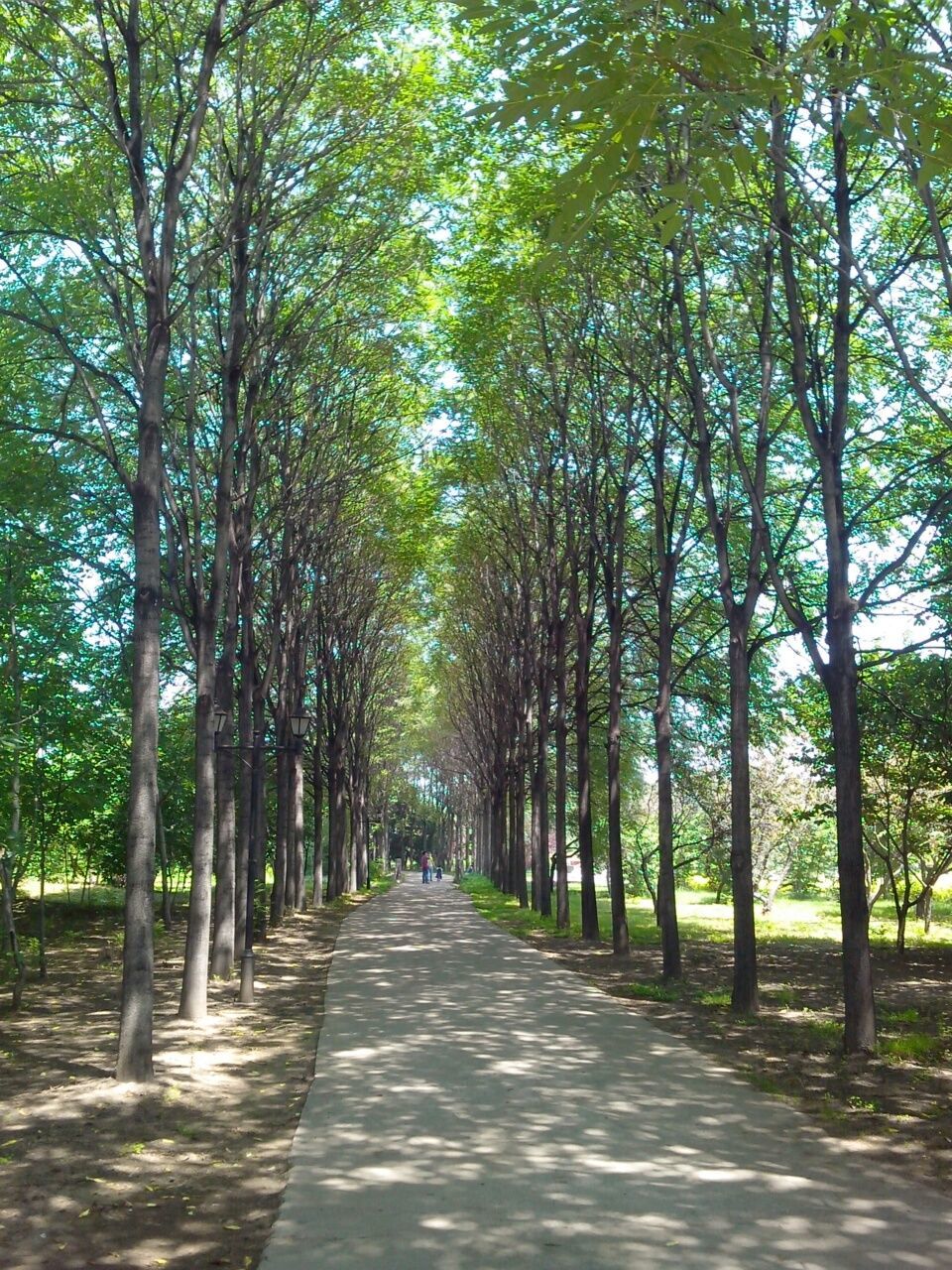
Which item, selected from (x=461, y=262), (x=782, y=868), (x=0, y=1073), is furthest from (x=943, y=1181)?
(x=782, y=868)

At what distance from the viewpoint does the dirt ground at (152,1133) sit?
5809mm

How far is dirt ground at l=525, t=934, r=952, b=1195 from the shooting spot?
8031 mm

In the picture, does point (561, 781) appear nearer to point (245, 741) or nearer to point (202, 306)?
point (245, 741)

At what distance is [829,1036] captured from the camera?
11883mm

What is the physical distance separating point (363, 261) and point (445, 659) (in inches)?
1771

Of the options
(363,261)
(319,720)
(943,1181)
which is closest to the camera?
(943,1181)

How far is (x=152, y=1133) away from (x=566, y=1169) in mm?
3005

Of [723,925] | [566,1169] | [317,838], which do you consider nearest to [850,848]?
[566,1169]

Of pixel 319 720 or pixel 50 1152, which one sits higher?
pixel 319 720

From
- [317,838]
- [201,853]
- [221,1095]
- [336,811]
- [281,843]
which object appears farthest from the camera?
[336,811]

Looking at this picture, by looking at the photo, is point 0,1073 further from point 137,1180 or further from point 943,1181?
point 943,1181

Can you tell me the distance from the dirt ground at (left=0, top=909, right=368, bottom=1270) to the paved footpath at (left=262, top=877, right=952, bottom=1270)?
12.4 inches

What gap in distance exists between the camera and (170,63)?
1255 cm

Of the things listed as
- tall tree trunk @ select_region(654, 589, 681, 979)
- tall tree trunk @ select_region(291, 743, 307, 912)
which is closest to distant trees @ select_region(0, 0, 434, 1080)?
tall tree trunk @ select_region(291, 743, 307, 912)
